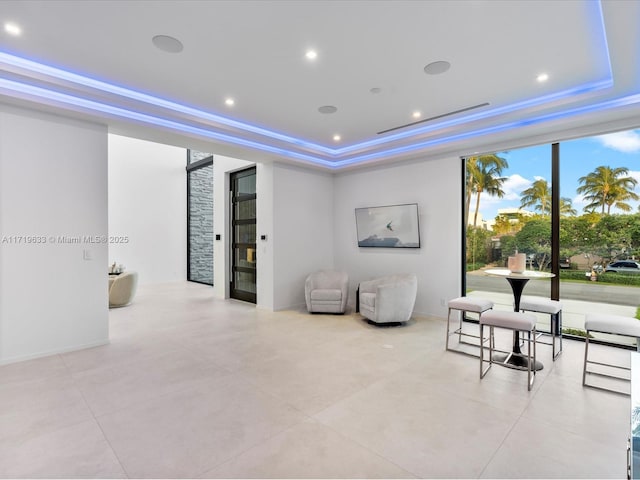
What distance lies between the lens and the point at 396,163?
614 centimetres

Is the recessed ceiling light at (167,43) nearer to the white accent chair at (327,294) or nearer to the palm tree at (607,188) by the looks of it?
the white accent chair at (327,294)

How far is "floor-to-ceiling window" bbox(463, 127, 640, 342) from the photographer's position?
4.09 meters

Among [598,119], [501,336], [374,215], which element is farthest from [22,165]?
[598,119]

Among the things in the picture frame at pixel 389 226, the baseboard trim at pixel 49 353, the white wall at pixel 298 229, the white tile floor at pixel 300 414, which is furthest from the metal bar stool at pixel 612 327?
the baseboard trim at pixel 49 353

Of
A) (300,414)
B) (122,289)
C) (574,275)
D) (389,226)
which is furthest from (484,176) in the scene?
(122,289)

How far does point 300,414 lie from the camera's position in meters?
2.57

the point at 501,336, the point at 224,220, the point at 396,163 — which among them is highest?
the point at 396,163

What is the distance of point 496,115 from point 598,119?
110 centimetres

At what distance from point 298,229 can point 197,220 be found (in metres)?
5.11

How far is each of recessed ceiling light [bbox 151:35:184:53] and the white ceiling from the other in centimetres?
5

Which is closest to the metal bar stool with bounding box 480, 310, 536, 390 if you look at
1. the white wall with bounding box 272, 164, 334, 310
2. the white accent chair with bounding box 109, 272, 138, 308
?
the white wall with bounding box 272, 164, 334, 310

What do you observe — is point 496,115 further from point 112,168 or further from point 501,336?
point 112,168

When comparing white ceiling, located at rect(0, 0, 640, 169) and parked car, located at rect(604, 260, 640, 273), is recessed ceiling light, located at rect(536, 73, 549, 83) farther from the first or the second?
parked car, located at rect(604, 260, 640, 273)

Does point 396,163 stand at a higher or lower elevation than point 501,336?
higher
